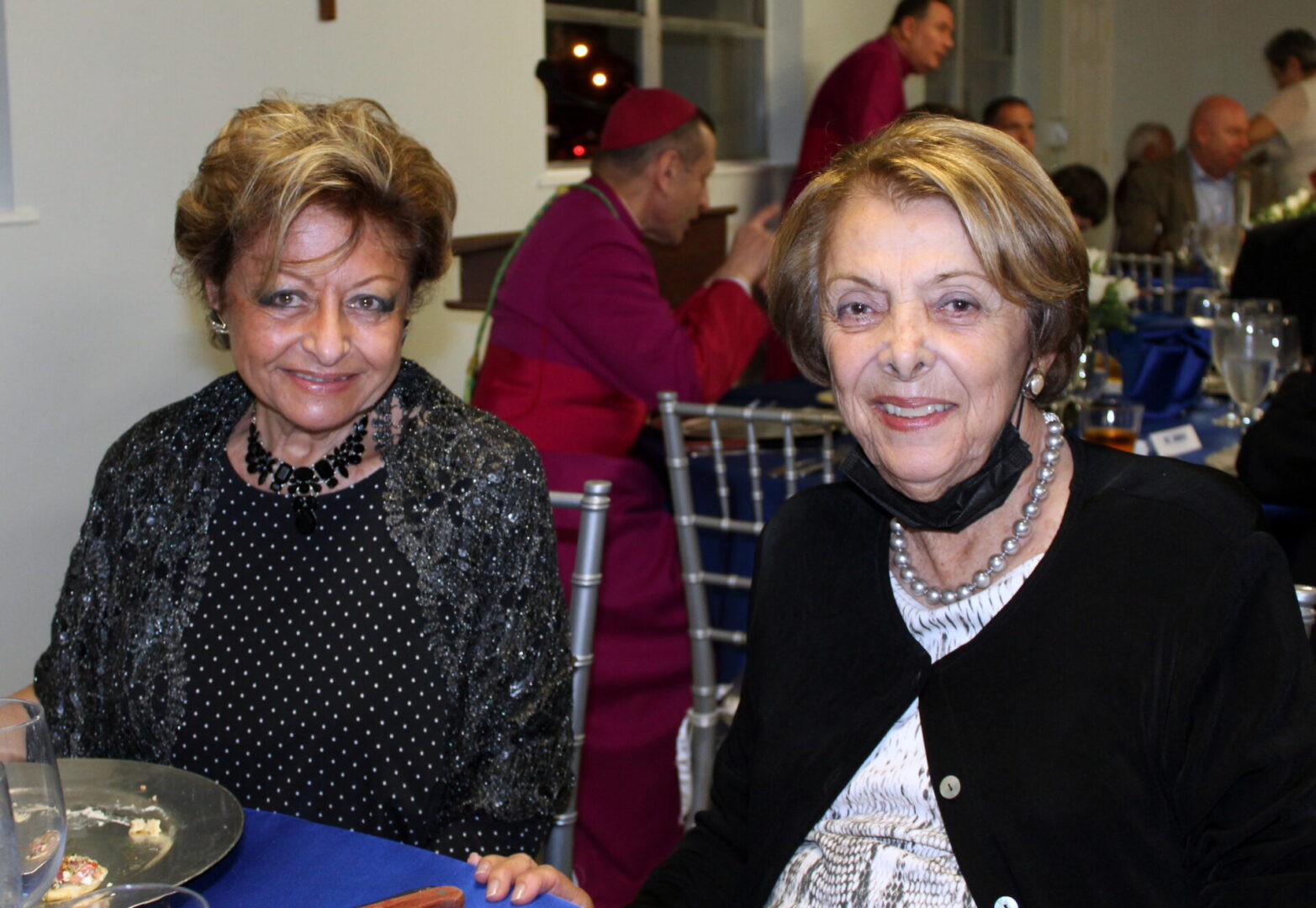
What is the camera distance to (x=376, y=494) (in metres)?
1.64

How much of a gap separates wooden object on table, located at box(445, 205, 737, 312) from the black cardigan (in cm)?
265

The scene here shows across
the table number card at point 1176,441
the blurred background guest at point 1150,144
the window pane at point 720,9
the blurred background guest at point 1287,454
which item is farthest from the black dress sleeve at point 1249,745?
the blurred background guest at point 1150,144

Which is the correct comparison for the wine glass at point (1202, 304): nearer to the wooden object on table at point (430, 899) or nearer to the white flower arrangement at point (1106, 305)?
the white flower arrangement at point (1106, 305)

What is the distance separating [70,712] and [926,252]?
1.16m

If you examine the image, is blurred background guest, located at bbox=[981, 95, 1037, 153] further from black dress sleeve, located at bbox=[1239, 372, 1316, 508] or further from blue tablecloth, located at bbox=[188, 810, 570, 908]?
blue tablecloth, located at bbox=[188, 810, 570, 908]

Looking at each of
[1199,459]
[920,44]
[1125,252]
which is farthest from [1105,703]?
[1125,252]

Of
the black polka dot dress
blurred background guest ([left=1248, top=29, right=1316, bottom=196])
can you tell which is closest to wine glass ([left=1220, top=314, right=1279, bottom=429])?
the black polka dot dress

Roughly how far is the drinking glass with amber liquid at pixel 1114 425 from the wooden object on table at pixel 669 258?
1900 mm

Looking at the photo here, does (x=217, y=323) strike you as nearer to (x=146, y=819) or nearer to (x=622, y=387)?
(x=146, y=819)

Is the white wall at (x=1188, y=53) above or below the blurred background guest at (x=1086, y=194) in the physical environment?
above

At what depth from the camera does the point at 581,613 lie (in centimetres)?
175

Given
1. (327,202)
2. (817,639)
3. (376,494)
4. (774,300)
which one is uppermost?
(327,202)

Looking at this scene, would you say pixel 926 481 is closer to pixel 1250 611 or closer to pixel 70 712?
pixel 1250 611

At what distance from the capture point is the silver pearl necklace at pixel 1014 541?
1306mm
